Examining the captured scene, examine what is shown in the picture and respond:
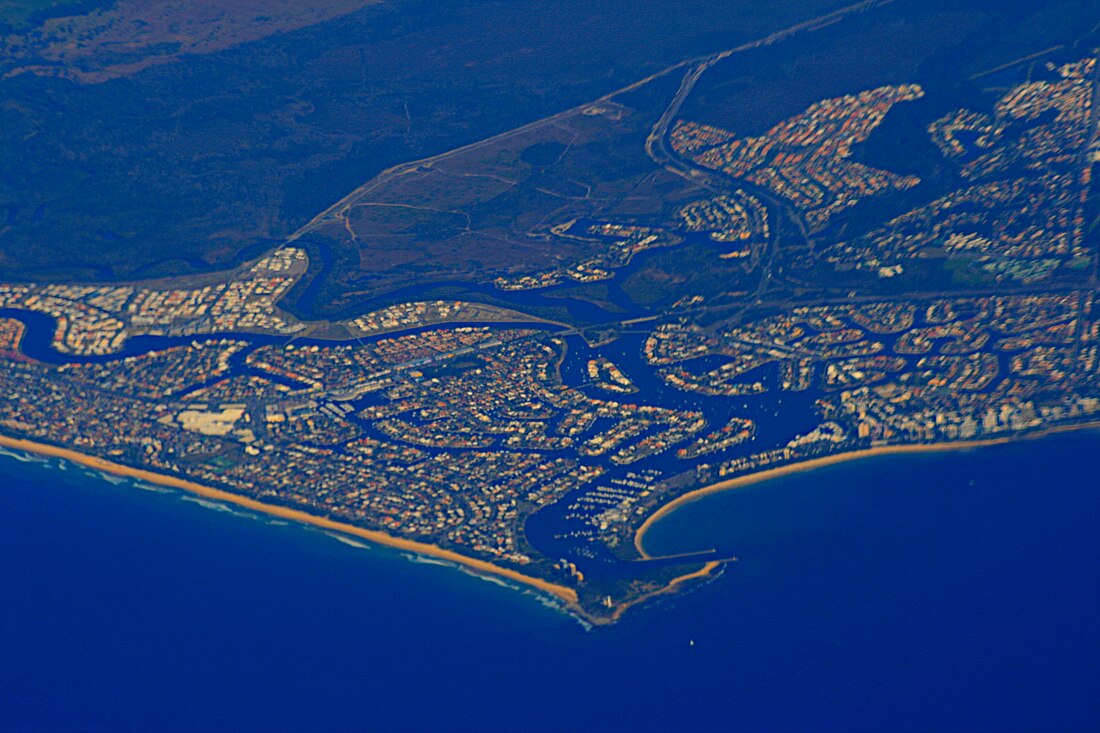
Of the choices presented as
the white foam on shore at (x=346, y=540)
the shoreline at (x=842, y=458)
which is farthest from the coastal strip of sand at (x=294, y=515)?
the shoreline at (x=842, y=458)

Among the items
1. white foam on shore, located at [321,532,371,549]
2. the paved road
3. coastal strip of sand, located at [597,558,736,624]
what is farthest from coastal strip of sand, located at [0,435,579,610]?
the paved road

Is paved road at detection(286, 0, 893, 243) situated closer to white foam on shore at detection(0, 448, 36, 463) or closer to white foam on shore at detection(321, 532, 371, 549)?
white foam on shore at detection(0, 448, 36, 463)

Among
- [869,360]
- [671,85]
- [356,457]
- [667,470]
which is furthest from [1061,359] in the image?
[671,85]

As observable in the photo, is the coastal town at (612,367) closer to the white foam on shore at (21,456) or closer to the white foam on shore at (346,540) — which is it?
the white foam on shore at (346,540)

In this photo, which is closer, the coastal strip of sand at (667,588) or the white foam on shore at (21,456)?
the coastal strip of sand at (667,588)

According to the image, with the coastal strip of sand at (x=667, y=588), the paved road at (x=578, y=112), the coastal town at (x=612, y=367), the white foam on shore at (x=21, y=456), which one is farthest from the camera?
the paved road at (x=578, y=112)

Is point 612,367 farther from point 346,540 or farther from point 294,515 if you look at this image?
point 294,515

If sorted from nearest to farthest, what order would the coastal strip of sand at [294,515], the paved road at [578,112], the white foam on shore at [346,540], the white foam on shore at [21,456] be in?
the coastal strip of sand at [294,515]
the white foam on shore at [346,540]
the white foam on shore at [21,456]
the paved road at [578,112]

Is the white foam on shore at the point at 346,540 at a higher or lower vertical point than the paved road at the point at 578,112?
lower

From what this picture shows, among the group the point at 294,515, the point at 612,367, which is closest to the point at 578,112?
the point at 612,367
